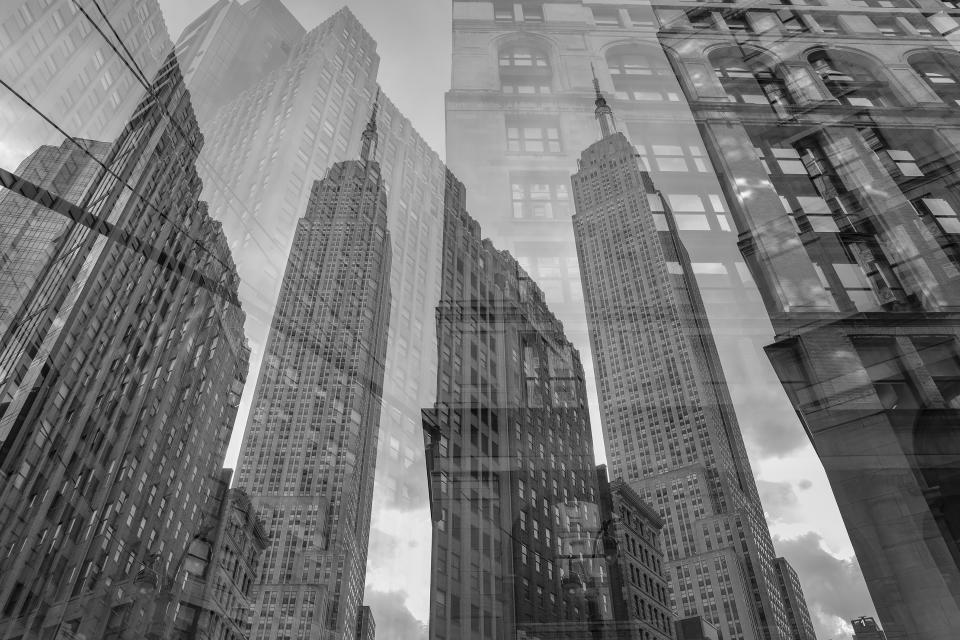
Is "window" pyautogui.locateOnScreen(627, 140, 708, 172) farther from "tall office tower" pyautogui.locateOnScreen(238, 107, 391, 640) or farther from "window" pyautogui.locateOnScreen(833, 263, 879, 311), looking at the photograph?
"tall office tower" pyautogui.locateOnScreen(238, 107, 391, 640)

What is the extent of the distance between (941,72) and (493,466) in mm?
29219

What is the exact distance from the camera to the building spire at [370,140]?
142m

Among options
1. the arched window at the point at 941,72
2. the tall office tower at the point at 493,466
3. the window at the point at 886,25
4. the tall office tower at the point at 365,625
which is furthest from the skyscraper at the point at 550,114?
the tall office tower at the point at 365,625

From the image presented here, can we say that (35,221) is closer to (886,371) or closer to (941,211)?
(886,371)

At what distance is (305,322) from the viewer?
11750 centimetres

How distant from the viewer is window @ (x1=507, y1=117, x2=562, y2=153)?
71.7 ft

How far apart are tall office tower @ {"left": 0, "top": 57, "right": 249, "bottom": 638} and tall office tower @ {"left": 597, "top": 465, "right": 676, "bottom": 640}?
40.0 m

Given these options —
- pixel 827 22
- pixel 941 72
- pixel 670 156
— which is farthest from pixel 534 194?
pixel 941 72

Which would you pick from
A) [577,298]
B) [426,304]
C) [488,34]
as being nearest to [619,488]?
[577,298]

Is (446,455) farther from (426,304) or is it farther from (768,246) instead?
(426,304)

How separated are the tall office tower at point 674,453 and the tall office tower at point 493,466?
33208 millimetres

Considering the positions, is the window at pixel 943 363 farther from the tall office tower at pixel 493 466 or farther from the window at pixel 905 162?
the tall office tower at pixel 493 466

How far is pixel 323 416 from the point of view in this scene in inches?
4424
